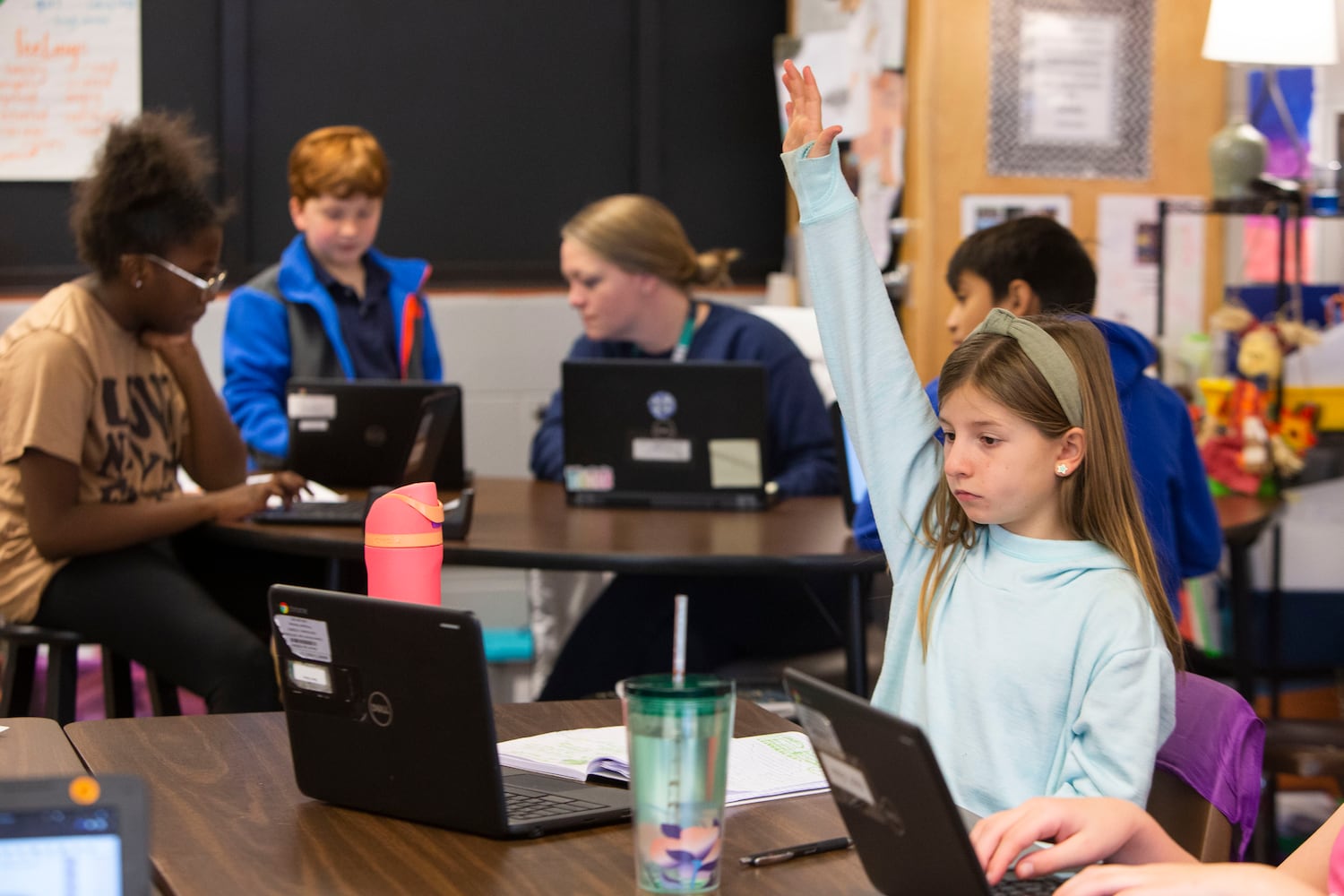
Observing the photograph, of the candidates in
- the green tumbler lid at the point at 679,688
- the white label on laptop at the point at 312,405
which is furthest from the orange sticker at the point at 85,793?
the white label on laptop at the point at 312,405

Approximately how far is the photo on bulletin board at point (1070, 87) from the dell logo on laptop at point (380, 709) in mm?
3350

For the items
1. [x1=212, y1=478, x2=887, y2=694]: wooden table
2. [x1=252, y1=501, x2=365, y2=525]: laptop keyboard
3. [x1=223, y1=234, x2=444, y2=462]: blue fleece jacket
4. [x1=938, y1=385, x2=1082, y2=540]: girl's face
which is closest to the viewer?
[x1=938, y1=385, x2=1082, y2=540]: girl's face

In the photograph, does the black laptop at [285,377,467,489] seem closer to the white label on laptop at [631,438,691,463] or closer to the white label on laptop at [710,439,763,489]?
the white label on laptop at [631,438,691,463]

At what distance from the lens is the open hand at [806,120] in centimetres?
152

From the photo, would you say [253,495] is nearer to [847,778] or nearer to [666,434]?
[666,434]

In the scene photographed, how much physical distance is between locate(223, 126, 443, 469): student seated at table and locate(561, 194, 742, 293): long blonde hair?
596 millimetres

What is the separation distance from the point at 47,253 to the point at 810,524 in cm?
283

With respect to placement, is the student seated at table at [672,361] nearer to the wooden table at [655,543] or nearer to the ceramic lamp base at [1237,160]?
the wooden table at [655,543]

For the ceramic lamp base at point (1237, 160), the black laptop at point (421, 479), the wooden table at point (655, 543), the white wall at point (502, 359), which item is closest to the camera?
the wooden table at point (655, 543)

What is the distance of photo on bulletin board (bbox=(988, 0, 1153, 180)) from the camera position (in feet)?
13.8

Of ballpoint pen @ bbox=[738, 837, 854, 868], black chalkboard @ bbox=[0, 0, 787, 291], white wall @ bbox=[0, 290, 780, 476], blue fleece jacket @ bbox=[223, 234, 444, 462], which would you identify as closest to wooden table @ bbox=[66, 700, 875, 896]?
ballpoint pen @ bbox=[738, 837, 854, 868]

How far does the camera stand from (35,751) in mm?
1408

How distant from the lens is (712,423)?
2.97 m

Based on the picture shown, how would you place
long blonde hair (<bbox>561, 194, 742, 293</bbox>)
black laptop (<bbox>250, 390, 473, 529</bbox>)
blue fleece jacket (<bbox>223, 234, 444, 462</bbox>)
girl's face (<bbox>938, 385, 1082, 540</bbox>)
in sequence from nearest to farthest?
girl's face (<bbox>938, 385, 1082, 540</bbox>) < black laptop (<bbox>250, 390, 473, 529</bbox>) < long blonde hair (<bbox>561, 194, 742, 293</bbox>) < blue fleece jacket (<bbox>223, 234, 444, 462</bbox>)
